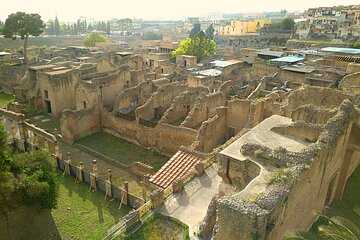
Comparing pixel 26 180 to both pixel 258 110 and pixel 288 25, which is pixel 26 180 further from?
pixel 288 25

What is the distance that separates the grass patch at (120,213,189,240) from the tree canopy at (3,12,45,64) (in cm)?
4263

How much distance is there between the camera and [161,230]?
39.7 ft

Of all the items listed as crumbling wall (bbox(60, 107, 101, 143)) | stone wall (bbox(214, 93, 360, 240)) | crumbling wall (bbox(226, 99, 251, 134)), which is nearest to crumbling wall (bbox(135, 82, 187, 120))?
crumbling wall (bbox(60, 107, 101, 143))

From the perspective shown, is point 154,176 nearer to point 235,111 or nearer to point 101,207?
point 101,207

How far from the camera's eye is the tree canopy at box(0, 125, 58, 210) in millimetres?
11312

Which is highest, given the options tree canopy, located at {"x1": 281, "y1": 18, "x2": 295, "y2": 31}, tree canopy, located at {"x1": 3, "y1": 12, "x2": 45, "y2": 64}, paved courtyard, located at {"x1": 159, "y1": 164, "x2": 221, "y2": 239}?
tree canopy, located at {"x1": 281, "y1": 18, "x2": 295, "y2": 31}

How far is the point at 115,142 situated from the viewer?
23.2 meters

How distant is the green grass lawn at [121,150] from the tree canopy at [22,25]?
2967cm

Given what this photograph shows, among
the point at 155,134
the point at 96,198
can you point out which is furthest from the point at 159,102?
the point at 96,198

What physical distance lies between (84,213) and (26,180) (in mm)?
4317

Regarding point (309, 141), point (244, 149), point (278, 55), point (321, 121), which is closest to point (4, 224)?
point (244, 149)

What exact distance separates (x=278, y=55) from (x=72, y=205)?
135 ft

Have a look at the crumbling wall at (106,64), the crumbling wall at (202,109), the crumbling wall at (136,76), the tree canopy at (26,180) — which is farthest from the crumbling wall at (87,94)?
the tree canopy at (26,180)

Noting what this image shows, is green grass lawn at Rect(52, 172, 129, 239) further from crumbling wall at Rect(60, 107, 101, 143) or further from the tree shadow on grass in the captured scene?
crumbling wall at Rect(60, 107, 101, 143)
